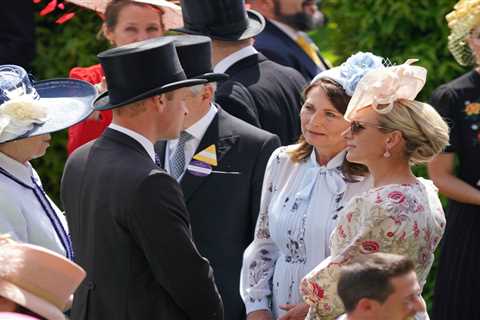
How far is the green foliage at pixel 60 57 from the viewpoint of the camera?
7.93m

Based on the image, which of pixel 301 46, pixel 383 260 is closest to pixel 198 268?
pixel 383 260

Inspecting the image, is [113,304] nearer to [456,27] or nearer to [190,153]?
[190,153]

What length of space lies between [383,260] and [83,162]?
1424 mm

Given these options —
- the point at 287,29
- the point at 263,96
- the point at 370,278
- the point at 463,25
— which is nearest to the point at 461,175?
the point at 463,25

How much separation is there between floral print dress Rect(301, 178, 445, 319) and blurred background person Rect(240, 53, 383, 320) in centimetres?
44

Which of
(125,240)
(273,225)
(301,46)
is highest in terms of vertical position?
(125,240)

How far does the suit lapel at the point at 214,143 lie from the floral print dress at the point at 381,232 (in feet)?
3.27

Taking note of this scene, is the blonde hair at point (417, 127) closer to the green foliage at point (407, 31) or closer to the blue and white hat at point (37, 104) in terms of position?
the blue and white hat at point (37, 104)

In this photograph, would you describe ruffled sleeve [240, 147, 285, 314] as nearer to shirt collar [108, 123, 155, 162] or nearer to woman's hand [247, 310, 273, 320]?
woman's hand [247, 310, 273, 320]

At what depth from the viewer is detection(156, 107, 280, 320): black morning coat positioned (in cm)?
514

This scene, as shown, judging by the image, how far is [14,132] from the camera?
4.87 metres

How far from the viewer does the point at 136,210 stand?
13.8 feet

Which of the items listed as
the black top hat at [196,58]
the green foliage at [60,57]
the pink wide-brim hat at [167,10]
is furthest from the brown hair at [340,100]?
the green foliage at [60,57]

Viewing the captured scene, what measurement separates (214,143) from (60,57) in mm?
2970
